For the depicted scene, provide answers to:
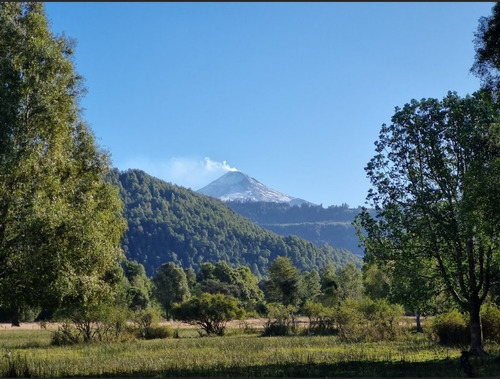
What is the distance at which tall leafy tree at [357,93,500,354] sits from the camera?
24980 millimetres

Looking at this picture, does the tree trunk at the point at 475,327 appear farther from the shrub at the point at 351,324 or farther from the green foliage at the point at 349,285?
the green foliage at the point at 349,285

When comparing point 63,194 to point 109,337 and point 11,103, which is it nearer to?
point 11,103

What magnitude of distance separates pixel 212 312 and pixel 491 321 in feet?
115

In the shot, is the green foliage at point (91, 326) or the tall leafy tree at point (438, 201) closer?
the tall leafy tree at point (438, 201)

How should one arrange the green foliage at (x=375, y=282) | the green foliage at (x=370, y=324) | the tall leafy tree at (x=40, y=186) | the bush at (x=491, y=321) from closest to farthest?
the tall leafy tree at (x=40, y=186), the bush at (x=491, y=321), the green foliage at (x=370, y=324), the green foliage at (x=375, y=282)

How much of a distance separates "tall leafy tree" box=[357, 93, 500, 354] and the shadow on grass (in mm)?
5258

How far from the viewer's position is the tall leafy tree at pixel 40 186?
17734 mm

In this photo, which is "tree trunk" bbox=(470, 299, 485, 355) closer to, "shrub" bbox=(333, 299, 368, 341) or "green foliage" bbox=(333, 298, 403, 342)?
"green foliage" bbox=(333, 298, 403, 342)

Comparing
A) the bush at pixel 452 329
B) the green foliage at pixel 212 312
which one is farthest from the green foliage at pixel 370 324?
the green foliage at pixel 212 312

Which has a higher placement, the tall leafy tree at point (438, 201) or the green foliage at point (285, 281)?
the tall leafy tree at point (438, 201)

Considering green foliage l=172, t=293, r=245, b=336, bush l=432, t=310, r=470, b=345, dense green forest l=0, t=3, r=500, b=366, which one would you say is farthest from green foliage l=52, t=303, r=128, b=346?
bush l=432, t=310, r=470, b=345

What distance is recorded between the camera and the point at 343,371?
785 inches

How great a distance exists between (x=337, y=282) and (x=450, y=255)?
74.6 m

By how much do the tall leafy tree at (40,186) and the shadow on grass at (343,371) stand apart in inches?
183
